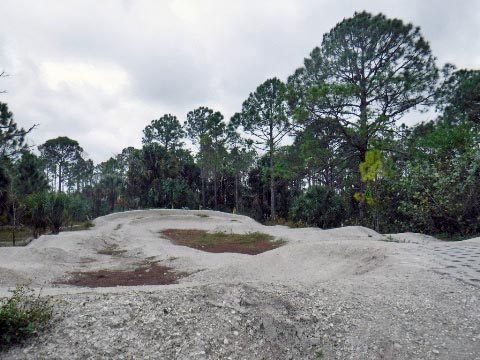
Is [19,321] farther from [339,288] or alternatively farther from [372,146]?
[372,146]

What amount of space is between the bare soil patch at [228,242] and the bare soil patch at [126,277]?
3355mm

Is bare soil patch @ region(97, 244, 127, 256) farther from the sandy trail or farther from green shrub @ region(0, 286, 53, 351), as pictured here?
green shrub @ region(0, 286, 53, 351)

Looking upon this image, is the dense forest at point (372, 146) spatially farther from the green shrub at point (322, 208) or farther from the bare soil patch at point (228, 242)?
the bare soil patch at point (228, 242)

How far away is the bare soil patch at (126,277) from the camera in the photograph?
747 centimetres

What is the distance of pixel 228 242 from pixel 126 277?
6598mm

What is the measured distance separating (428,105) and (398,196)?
4.85 meters

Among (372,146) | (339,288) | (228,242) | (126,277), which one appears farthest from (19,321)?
(372,146)

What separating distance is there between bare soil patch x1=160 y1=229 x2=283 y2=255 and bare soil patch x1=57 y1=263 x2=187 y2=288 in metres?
3.36

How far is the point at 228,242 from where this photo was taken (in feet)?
47.2

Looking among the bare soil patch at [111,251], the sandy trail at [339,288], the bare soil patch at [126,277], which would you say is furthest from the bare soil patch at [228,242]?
the bare soil patch at [126,277]

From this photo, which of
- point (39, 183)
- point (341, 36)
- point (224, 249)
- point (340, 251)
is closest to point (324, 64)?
point (341, 36)

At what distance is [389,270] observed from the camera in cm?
595

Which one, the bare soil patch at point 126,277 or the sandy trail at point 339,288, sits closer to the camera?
the sandy trail at point 339,288

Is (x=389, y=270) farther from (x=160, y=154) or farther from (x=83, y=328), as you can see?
(x=160, y=154)
